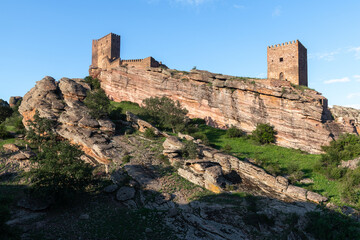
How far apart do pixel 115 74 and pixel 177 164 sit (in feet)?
112

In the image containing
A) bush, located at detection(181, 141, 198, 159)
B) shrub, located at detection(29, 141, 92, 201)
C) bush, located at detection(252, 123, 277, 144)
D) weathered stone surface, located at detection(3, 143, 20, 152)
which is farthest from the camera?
bush, located at detection(252, 123, 277, 144)

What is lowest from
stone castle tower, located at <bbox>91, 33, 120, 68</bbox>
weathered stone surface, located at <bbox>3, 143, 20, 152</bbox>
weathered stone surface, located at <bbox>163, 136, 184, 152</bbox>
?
weathered stone surface, located at <bbox>3, 143, 20, 152</bbox>

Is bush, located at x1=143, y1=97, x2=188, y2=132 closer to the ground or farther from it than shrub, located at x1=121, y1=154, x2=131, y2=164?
farther from it

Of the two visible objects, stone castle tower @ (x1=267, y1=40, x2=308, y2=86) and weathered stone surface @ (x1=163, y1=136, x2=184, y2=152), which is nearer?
weathered stone surface @ (x1=163, y1=136, x2=184, y2=152)

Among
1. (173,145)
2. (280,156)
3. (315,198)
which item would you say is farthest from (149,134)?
(315,198)

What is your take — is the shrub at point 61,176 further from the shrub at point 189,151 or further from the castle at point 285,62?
the castle at point 285,62

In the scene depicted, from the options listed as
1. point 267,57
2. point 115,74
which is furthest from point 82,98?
point 267,57

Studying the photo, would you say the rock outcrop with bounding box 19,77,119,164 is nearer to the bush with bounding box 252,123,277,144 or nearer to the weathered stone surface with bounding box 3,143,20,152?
the weathered stone surface with bounding box 3,143,20,152

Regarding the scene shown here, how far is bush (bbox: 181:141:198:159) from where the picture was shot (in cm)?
2287

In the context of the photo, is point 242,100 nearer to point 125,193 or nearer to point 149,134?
point 149,134

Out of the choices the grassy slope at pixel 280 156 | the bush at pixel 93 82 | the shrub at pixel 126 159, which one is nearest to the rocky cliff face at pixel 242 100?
the bush at pixel 93 82

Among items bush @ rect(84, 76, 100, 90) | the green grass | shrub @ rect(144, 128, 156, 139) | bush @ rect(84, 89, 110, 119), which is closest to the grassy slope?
the green grass

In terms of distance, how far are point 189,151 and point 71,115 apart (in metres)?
14.6

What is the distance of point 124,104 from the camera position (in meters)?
47.0
